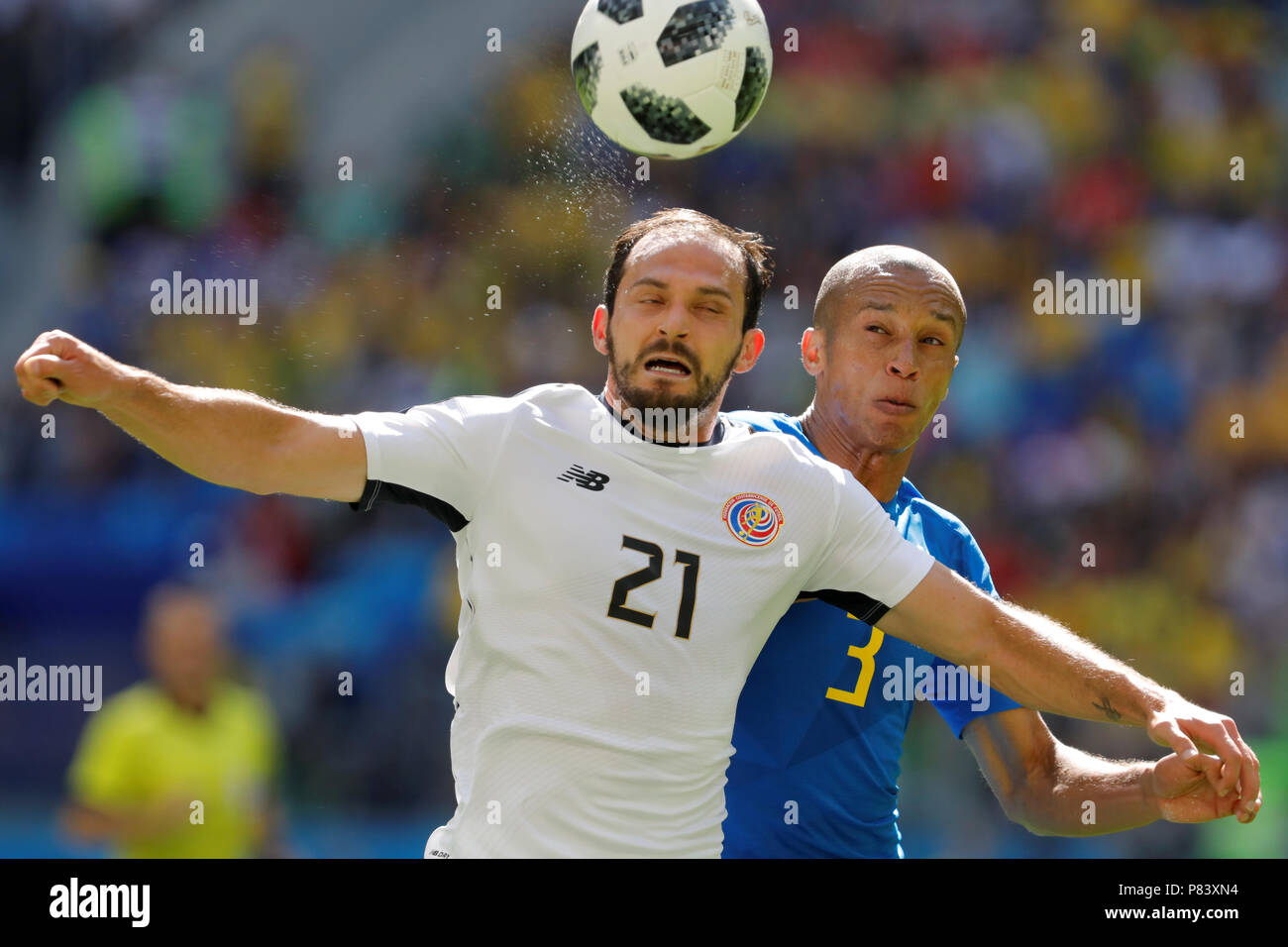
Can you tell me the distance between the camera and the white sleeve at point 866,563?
4113 millimetres

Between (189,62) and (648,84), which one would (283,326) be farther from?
(648,84)

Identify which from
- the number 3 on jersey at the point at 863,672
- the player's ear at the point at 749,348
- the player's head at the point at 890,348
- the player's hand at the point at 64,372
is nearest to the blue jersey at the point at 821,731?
the number 3 on jersey at the point at 863,672

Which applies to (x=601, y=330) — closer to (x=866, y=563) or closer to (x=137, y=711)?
(x=866, y=563)

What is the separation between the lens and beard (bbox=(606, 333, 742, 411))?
4062 millimetres

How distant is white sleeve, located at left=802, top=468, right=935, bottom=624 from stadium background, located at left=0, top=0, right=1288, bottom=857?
15.8ft

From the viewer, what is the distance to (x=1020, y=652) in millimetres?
4094

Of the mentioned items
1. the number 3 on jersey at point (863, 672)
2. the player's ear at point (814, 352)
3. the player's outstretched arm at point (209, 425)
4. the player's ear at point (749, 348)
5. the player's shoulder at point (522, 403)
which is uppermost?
the player's ear at point (814, 352)

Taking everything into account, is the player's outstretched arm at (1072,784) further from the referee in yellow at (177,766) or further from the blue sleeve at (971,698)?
the referee in yellow at (177,766)

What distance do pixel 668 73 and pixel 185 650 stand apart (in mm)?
3794

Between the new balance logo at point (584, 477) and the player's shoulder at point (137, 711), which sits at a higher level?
the new balance logo at point (584, 477)

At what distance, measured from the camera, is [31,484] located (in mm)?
9906

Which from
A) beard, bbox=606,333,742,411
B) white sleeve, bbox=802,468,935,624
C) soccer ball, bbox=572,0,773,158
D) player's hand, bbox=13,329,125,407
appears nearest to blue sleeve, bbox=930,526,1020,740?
white sleeve, bbox=802,468,935,624

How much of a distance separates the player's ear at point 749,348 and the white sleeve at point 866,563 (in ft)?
1.47

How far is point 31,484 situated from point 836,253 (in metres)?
→ 5.98
